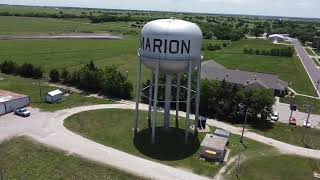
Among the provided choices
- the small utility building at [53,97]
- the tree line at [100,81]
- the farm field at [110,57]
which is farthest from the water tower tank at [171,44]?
the farm field at [110,57]

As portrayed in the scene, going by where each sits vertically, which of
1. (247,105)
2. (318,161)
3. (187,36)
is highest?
(187,36)

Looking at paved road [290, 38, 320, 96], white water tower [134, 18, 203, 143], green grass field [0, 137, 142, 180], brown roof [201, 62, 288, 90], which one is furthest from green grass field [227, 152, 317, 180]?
paved road [290, 38, 320, 96]

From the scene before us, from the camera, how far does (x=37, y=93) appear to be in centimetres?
7588

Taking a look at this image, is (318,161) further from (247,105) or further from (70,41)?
(70,41)

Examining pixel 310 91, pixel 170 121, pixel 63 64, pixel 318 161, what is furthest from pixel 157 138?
pixel 63 64

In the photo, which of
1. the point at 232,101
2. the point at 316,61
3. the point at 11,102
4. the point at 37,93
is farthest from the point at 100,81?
the point at 316,61

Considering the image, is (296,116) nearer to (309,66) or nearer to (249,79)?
(249,79)

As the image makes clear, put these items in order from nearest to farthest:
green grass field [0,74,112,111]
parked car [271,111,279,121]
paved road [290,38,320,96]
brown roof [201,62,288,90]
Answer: parked car [271,111,279,121] < green grass field [0,74,112,111] < brown roof [201,62,288,90] < paved road [290,38,320,96]

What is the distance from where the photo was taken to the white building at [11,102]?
6225 cm

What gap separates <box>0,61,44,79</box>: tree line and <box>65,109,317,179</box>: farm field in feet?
109

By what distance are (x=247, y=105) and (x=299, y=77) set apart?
53365 millimetres

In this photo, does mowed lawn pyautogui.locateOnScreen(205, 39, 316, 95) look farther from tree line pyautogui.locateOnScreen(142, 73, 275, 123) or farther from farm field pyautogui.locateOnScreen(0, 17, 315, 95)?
tree line pyautogui.locateOnScreen(142, 73, 275, 123)

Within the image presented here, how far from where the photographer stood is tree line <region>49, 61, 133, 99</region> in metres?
75.6

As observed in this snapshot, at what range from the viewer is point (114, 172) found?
4375 centimetres
